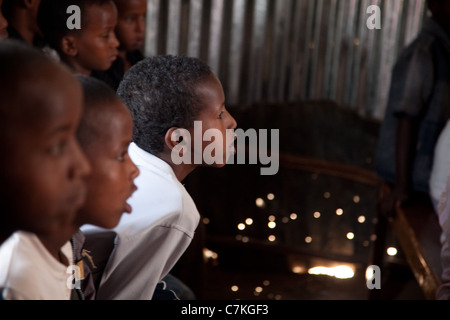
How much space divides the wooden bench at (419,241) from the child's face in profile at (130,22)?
1296 millimetres

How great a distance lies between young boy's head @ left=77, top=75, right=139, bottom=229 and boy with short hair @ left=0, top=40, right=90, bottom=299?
0.15 metres

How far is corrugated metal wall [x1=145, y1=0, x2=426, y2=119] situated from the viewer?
3299mm

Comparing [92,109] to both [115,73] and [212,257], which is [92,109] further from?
[212,257]

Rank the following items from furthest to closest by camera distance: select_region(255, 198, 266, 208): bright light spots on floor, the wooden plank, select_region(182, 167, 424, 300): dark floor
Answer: select_region(255, 198, 266, 208): bright light spots on floor, select_region(182, 167, 424, 300): dark floor, the wooden plank

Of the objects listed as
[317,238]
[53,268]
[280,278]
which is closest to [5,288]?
[53,268]

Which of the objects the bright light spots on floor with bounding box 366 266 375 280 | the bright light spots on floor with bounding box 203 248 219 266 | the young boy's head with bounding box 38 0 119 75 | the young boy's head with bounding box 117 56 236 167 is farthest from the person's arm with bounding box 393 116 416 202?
the young boy's head with bounding box 117 56 236 167

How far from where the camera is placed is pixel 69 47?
83.8 inches

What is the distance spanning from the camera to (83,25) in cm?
209

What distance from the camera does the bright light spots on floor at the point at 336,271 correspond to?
328 centimetres

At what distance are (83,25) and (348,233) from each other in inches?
87.4

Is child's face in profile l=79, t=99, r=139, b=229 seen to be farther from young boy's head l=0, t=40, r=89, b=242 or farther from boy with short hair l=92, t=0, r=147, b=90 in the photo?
boy with short hair l=92, t=0, r=147, b=90

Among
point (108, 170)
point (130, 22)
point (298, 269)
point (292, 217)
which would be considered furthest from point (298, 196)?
point (108, 170)

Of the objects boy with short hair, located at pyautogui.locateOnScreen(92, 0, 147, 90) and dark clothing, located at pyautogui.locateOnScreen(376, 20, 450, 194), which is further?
dark clothing, located at pyautogui.locateOnScreen(376, 20, 450, 194)
